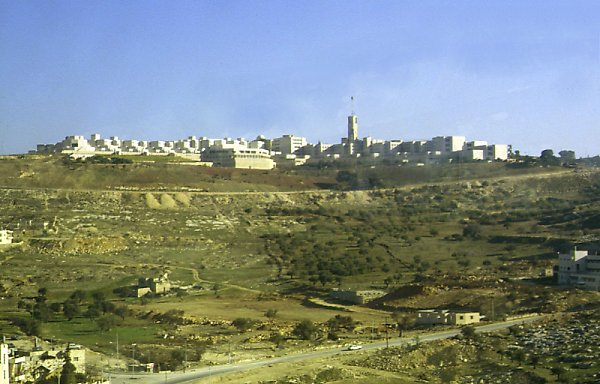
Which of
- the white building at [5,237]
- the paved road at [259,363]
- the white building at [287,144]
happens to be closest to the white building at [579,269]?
the paved road at [259,363]

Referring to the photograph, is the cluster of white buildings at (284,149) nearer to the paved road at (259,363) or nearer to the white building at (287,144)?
the white building at (287,144)

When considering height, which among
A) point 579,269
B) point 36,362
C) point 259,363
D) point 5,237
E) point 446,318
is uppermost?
point 5,237

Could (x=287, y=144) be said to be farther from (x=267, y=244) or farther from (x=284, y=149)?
(x=267, y=244)

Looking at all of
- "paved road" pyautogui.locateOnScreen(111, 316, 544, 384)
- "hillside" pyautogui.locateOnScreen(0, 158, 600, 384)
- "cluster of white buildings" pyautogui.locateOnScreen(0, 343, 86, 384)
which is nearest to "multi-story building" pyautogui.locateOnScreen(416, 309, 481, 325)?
"hillside" pyautogui.locateOnScreen(0, 158, 600, 384)

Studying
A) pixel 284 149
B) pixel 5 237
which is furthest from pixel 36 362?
pixel 284 149

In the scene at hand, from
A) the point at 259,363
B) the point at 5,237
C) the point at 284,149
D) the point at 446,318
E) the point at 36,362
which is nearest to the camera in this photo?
the point at 36,362

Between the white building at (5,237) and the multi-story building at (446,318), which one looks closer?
the multi-story building at (446,318)

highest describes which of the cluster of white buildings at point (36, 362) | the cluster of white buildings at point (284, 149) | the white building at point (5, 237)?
the cluster of white buildings at point (284, 149)
